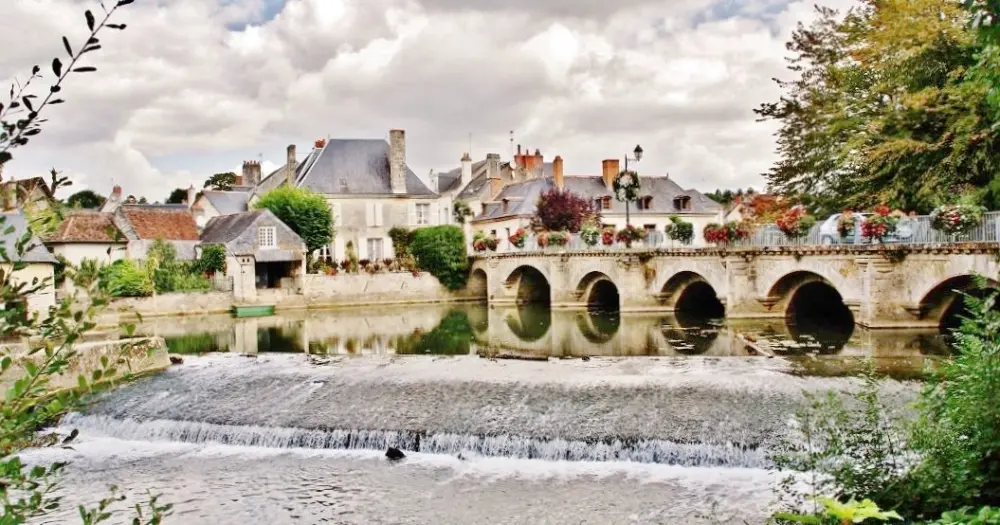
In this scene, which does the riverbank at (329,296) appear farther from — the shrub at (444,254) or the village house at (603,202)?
the village house at (603,202)

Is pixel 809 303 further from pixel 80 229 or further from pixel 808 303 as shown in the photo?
pixel 80 229

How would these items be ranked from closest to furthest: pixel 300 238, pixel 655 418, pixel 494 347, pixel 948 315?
pixel 655 418 < pixel 948 315 < pixel 494 347 < pixel 300 238

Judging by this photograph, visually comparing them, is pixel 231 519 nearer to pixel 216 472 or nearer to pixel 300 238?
pixel 216 472

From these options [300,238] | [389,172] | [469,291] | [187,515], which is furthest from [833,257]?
[389,172]

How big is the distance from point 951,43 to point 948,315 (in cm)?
689

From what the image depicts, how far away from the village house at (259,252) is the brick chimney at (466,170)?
53.5ft

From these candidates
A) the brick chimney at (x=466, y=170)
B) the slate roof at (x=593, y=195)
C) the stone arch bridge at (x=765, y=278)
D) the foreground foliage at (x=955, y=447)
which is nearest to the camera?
the foreground foliage at (x=955, y=447)

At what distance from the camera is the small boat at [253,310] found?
3300 centimetres

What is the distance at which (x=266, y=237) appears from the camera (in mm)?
36156

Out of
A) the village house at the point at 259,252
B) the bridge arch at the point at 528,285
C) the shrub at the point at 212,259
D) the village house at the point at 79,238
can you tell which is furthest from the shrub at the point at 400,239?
the village house at the point at 79,238

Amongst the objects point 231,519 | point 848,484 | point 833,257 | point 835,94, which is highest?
point 835,94

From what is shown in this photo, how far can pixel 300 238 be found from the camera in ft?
120

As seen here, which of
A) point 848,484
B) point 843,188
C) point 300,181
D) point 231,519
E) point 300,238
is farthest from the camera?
point 300,181

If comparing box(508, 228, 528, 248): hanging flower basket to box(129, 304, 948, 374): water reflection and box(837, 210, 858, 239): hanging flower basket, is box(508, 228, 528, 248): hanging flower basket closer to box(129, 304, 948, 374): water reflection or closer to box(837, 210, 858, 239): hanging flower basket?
box(129, 304, 948, 374): water reflection
